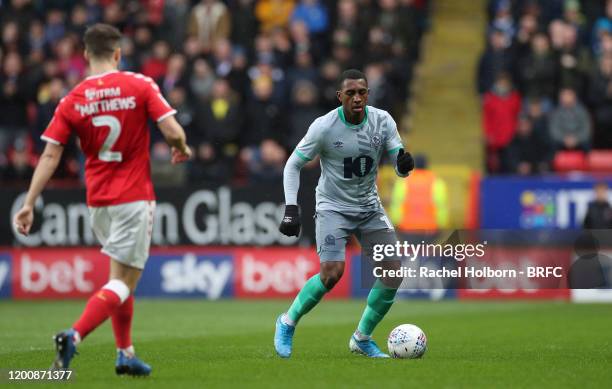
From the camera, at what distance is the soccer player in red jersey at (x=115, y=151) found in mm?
9203

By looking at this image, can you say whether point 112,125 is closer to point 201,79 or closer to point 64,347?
point 64,347

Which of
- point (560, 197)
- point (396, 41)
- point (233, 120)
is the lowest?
point (560, 197)

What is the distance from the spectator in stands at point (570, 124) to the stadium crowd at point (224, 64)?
9.84 ft

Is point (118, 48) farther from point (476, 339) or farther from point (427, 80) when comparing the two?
point (427, 80)

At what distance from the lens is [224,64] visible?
23391 mm

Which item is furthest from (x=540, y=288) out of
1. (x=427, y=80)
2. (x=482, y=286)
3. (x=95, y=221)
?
(x=95, y=221)

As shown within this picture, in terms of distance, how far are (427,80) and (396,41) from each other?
6.18 feet

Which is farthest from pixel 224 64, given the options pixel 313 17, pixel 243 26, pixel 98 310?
pixel 98 310

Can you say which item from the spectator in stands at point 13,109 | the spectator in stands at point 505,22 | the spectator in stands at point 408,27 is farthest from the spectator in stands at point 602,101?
the spectator in stands at point 13,109

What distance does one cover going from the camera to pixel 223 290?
2127 centimetres

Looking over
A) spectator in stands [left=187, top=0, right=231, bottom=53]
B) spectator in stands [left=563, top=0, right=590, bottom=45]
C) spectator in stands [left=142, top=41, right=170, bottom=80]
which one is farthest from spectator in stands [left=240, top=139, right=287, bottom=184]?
spectator in stands [left=563, top=0, right=590, bottom=45]

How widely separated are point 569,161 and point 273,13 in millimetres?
6933

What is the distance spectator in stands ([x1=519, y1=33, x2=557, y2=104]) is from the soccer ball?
12.1 meters

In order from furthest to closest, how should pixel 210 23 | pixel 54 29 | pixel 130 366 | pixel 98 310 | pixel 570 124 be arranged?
pixel 54 29 → pixel 210 23 → pixel 570 124 → pixel 130 366 → pixel 98 310
